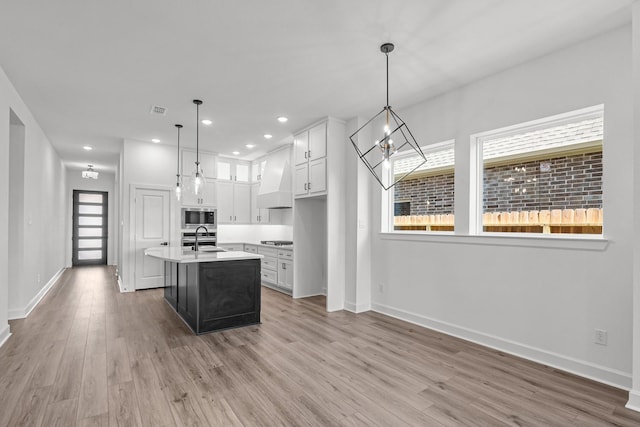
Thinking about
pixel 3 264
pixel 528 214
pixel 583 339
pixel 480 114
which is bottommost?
pixel 583 339

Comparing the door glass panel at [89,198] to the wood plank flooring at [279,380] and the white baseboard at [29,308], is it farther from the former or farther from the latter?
the wood plank flooring at [279,380]

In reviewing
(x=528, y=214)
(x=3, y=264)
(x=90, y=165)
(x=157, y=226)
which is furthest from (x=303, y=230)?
(x=90, y=165)

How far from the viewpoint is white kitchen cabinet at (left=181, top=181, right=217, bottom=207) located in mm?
6598

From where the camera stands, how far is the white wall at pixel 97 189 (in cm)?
958

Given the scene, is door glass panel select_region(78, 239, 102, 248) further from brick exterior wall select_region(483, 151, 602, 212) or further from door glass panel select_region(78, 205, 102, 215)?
brick exterior wall select_region(483, 151, 602, 212)

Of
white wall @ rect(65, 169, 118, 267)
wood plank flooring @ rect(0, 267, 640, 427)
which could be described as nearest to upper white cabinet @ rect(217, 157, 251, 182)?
wood plank flooring @ rect(0, 267, 640, 427)

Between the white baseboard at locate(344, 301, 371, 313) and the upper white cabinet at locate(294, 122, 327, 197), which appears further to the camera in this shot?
the upper white cabinet at locate(294, 122, 327, 197)

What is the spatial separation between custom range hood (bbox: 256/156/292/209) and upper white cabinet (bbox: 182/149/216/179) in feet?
3.48

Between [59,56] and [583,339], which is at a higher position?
[59,56]

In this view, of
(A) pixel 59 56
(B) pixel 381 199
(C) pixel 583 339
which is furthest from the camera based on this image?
(B) pixel 381 199

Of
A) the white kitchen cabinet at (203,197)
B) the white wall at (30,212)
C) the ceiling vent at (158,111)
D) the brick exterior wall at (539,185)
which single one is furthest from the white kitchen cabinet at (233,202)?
the brick exterior wall at (539,185)

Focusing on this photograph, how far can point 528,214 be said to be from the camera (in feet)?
10.7

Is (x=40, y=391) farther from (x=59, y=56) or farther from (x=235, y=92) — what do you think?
(x=235, y=92)

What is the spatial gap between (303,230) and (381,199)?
153 centimetres
